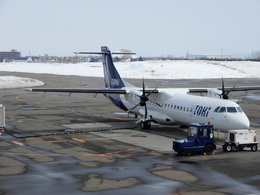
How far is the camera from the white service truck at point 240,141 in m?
25.8

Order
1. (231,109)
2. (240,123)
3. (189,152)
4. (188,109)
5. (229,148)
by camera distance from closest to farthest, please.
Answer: (189,152) < (229,148) < (240,123) < (231,109) < (188,109)

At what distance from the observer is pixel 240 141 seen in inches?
1021

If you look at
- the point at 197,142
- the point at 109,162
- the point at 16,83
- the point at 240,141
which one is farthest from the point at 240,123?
the point at 16,83

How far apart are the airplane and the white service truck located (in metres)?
1.65

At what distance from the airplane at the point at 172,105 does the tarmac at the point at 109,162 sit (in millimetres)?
1395

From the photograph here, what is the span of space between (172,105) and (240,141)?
8821mm

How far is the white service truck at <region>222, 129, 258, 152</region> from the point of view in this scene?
25.8 m

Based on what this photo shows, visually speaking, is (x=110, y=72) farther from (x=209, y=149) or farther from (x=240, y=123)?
(x=209, y=149)

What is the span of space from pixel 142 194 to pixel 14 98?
46.6 metres

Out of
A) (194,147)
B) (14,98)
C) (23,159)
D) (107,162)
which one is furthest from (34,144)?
(14,98)

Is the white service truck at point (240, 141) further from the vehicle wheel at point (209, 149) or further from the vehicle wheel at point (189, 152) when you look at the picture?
the vehicle wheel at point (189, 152)

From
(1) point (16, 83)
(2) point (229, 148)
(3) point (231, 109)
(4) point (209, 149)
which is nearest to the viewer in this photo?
(4) point (209, 149)

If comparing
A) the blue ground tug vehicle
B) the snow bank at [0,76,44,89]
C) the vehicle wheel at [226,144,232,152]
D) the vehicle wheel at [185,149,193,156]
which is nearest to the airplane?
the vehicle wheel at [226,144,232,152]

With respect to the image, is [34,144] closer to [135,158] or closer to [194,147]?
[135,158]
